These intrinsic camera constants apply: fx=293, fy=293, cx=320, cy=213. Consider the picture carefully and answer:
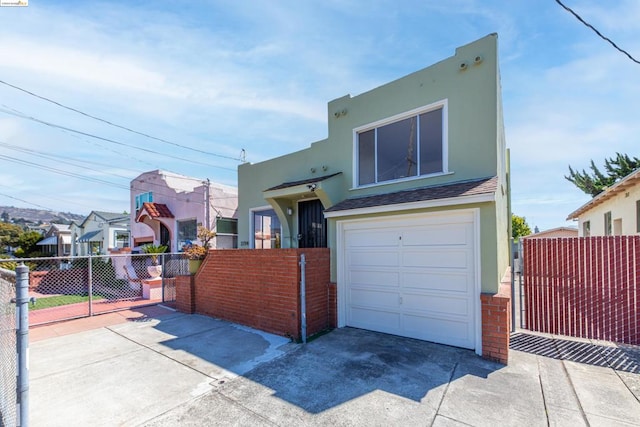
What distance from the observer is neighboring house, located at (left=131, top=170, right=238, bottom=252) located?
42.0 ft

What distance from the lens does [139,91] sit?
893cm

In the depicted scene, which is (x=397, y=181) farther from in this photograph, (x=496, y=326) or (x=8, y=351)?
(x=8, y=351)

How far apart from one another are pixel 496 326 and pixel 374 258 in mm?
2533

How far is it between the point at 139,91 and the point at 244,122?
3.75 meters

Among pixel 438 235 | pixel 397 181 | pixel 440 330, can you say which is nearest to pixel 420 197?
pixel 438 235

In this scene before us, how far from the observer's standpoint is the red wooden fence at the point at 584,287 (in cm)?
546

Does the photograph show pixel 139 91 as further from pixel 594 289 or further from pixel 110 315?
pixel 594 289

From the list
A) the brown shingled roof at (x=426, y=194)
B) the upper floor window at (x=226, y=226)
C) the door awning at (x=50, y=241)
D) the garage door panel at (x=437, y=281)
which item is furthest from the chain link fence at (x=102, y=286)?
the door awning at (x=50, y=241)

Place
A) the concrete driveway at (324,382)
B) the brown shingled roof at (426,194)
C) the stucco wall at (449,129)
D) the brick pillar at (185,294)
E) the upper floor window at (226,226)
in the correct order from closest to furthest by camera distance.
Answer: the concrete driveway at (324,382) < the brown shingled roof at (426,194) < the stucco wall at (449,129) < the brick pillar at (185,294) < the upper floor window at (226,226)

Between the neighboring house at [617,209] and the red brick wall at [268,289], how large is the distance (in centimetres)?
944

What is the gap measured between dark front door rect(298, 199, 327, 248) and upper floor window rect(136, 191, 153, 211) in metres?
10.6

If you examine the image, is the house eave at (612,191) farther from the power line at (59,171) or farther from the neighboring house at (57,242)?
the neighboring house at (57,242)

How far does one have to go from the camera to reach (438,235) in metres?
5.69

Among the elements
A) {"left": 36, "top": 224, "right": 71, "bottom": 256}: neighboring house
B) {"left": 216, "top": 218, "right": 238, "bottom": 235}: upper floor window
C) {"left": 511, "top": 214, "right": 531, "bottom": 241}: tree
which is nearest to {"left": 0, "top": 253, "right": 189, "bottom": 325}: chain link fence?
{"left": 216, "top": 218, "right": 238, "bottom": 235}: upper floor window
